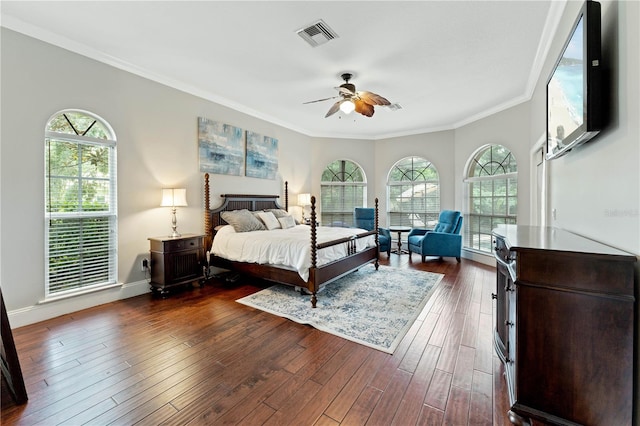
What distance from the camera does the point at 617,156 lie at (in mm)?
1444

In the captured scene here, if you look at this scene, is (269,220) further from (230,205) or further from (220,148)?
(220,148)

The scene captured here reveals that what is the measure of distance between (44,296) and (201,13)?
3.37 meters

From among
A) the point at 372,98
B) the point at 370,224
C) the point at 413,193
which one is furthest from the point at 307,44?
the point at 413,193

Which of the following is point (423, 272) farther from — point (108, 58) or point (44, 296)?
point (108, 58)

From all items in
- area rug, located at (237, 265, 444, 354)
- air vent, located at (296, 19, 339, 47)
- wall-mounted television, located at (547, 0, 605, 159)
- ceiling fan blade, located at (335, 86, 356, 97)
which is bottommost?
area rug, located at (237, 265, 444, 354)

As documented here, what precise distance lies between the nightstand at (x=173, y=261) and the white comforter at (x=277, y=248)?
17.8 inches

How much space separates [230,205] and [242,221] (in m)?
0.56

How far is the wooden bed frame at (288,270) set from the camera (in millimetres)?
3332

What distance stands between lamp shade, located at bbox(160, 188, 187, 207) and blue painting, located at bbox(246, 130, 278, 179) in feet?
5.26

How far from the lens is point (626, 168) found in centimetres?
134

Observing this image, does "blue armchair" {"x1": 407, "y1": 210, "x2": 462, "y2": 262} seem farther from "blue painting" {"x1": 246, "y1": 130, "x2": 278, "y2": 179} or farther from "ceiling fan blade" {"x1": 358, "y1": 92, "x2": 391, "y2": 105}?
"blue painting" {"x1": 246, "y1": 130, "x2": 278, "y2": 179}

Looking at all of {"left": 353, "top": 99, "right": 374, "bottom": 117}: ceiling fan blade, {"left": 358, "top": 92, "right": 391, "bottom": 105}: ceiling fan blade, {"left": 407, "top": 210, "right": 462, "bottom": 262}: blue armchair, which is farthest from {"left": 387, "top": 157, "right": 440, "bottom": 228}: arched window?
{"left": 358, "top": 92, "right": 391, "bottom": 105}: ceiling fan blade

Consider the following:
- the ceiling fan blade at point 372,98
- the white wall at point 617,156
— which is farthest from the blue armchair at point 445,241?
the white wall at point 617,156

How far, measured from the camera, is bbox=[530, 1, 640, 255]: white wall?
4.16 feet
